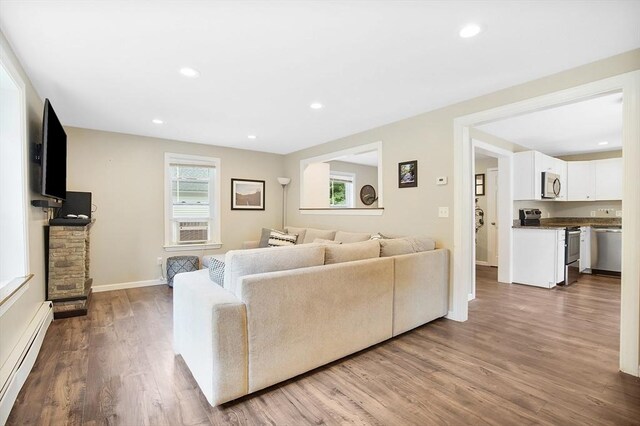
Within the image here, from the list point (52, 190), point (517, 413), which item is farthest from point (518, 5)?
point (52, 190)

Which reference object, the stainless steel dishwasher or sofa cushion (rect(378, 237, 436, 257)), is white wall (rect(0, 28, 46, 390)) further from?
the stainless steel dishwasher

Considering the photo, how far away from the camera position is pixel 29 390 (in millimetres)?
1932

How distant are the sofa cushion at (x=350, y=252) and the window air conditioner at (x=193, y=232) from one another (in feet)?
11.1

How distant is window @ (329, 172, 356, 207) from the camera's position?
24.5ft

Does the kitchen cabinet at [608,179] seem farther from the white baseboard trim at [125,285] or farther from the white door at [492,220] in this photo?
the white baseboard trim at [125,285]

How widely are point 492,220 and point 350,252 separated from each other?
15.1 feet

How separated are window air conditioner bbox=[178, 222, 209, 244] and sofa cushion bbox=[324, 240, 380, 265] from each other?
340cm

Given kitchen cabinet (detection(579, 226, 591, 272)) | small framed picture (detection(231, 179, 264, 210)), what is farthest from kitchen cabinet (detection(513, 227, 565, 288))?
small framed picture (detection(231, 179, 264, 210))

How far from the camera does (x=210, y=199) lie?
5.27m

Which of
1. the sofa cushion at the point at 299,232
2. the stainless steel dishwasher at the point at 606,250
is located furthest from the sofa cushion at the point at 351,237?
the stainless steel dishwasher at the point at 606,250

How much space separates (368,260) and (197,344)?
1.39 meters

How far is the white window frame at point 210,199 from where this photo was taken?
15.6 ft

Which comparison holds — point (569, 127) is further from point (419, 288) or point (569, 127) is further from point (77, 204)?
point (77, 204)

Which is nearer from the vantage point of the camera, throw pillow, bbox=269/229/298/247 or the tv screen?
the tv screen
